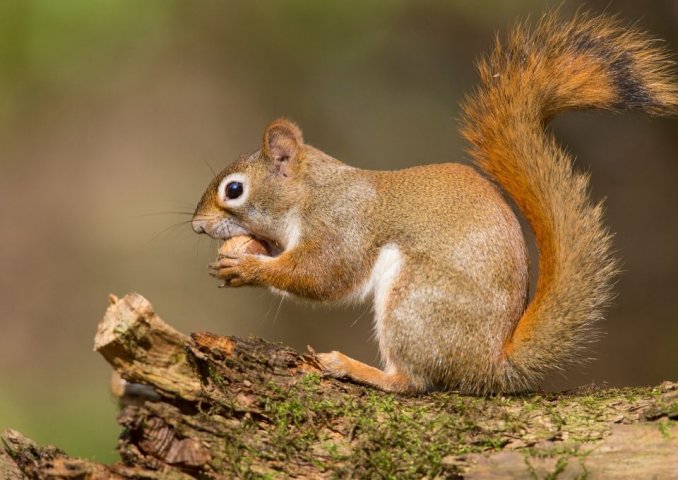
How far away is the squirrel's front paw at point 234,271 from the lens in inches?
91.6

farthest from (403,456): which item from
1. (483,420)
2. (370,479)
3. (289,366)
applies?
(289,366)

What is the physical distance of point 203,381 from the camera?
5.94 ft

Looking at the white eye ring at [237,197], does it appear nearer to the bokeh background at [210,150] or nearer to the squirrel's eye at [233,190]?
the squirrel's eye at [233,190]

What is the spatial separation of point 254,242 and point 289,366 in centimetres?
69

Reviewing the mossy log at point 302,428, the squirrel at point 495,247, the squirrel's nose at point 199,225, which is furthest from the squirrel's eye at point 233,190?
the mossy log at point 302,428

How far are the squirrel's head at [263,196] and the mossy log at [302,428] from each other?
667mm

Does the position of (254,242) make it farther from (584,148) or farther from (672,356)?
(672,356)

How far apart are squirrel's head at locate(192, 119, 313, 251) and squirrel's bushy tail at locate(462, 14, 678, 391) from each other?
2.05 feet

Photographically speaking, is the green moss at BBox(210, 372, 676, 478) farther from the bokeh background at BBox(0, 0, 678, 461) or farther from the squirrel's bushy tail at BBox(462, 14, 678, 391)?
the bokeh background at BBox(0, 0, 678, 461)

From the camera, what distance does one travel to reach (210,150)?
432cm

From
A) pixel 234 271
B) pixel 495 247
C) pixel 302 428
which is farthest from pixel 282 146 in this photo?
pixel 302 428

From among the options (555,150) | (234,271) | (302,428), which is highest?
(555,150)

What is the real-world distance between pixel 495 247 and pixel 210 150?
8.33 ft

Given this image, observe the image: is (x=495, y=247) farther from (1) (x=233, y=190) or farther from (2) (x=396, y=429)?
(1) (x=233, y=190)
